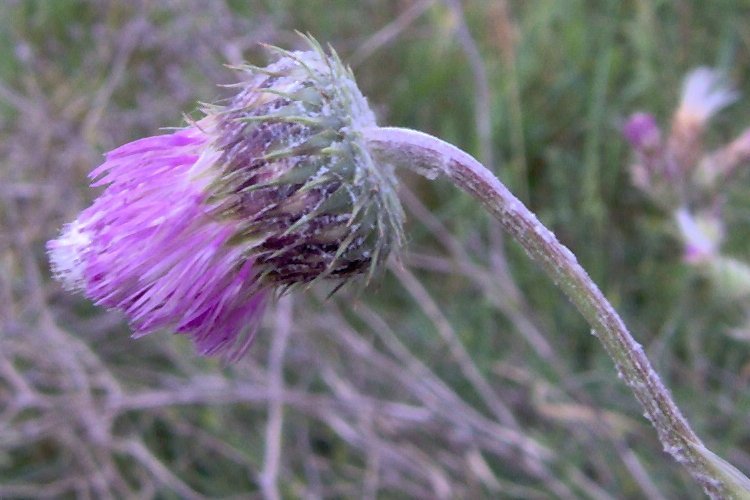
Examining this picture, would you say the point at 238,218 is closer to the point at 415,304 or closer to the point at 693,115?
the point at 693,115

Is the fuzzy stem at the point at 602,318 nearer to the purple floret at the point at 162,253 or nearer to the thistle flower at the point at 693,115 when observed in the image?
the purple floret at the point at 162,253

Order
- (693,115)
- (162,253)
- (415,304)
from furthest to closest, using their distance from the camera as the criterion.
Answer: (415,304)
(693,115)
(162,253)

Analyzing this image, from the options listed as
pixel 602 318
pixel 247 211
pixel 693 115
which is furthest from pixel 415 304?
pixel 602 318

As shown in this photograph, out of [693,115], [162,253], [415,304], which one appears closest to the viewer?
[162,253]

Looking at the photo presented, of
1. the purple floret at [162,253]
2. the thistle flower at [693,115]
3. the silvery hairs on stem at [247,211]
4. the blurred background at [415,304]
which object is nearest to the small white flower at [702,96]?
the thistle flower at [693,115]

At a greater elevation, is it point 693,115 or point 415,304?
point 693,115

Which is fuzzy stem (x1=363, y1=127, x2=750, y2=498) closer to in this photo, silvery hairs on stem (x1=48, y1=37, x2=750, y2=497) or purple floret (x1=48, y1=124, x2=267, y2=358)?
silvery hairs on stem (x1=48, y1=37, x2=750, y2=497)
